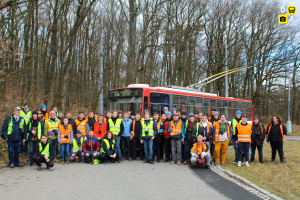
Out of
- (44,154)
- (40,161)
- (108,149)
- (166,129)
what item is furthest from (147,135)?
(40,161)

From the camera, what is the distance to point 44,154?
8.30 meters

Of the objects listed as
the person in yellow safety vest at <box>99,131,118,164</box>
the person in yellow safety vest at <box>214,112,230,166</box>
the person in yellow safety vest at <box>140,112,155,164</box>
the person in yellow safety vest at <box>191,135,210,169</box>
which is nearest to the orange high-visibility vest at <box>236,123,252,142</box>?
the person in yellow safety vest at <box>214,112,230,166</box>

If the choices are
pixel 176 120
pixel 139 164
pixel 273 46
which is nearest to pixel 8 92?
pixel 139 164

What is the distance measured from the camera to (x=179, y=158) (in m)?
9.80

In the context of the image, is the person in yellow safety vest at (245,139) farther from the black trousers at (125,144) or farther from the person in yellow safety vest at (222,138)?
the black trousers at (125,144)

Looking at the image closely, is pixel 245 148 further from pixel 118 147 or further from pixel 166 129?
pixel 118 147

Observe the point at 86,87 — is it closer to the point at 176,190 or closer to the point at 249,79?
the point at 176,190

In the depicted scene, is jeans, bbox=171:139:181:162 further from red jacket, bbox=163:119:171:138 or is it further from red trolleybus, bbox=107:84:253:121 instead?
red trolleybus, bbox=107:84:253:121

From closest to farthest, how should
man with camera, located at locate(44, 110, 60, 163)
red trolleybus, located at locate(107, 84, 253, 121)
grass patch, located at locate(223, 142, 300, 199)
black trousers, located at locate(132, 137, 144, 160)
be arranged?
grass patch, located at locate(223, 142, 300, 199)
man with camera, located at locate(44, 110, 60, 163)
black trousers, located at locate(132, 137, 144, 160)
red trolleybus, located at locate(107, 84, 253, 121)

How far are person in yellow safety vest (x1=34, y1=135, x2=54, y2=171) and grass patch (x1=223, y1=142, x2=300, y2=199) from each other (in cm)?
564

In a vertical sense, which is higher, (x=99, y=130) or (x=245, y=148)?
(x=99, y=130)

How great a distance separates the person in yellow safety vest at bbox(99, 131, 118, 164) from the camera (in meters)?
9.48

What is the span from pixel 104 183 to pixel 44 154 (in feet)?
8.83

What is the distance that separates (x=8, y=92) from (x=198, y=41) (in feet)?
71.6
